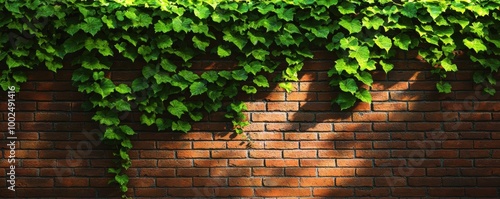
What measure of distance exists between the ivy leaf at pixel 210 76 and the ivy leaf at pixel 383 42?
3.89ft

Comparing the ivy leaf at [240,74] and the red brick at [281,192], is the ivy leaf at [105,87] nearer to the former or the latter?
the ivy leaf at [240,74]

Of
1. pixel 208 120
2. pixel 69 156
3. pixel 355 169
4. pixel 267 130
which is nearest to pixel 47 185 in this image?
pixel 69 156

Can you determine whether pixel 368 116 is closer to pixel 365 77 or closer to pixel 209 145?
pixel 365 77

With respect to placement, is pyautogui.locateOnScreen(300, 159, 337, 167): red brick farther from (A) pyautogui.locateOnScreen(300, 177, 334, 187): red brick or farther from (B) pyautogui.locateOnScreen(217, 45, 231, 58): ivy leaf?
(B) pyautogui.locateOnScreen(217, 45, 231, 58): ivy leaf

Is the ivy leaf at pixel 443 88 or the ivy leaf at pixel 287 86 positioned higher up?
the ivy leaf at pixel 287 86

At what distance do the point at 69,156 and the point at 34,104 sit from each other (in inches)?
18.4

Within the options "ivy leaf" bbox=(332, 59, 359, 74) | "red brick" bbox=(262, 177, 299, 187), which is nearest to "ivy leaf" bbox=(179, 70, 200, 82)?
"red brick" bbox=(262, 177, 299, 187)

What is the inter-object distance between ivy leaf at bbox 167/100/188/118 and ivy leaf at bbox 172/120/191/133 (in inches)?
2.9

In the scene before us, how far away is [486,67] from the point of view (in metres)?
4.30

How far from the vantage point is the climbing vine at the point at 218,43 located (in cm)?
422

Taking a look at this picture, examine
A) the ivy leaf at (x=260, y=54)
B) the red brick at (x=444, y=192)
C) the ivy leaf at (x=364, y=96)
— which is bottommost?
the red brick at (x=444, y=192)

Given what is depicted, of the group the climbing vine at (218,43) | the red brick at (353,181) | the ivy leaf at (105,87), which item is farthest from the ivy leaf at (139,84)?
the red brick at (353,181)

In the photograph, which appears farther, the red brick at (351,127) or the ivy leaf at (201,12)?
the red brick at (351,127)

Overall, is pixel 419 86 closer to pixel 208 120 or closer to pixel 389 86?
pixel 389 86
